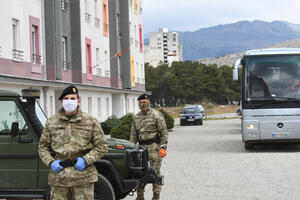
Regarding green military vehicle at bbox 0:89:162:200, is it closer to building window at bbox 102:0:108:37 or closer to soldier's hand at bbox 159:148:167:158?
soldier's hand at bbox 159:148:167:158

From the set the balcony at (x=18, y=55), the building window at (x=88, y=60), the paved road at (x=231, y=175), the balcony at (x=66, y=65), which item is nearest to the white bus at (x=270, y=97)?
the paved road at (x=231, y=175)

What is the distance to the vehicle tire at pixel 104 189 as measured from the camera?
27.1 ft

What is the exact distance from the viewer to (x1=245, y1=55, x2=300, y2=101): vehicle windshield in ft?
69.4

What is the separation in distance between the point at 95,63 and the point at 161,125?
30.0m

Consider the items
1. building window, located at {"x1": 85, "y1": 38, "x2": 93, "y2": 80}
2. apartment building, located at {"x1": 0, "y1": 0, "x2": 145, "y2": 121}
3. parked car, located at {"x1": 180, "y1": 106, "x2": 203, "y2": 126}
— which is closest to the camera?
apartment building, located at {"x1": 0, "y1": 0, "x2": 145, "y2": 121}

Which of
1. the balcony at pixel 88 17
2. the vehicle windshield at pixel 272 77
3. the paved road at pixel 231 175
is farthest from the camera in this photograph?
the balcony at pixel 88 17

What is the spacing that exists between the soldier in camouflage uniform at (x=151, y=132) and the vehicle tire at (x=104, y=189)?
64.5 inches

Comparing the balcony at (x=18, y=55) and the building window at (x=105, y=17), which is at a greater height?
the building window at (x=105, y=17)

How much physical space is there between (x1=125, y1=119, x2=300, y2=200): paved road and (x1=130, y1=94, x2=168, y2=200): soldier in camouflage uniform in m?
1.15

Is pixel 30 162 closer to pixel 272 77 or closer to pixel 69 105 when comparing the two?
pixel 69 105

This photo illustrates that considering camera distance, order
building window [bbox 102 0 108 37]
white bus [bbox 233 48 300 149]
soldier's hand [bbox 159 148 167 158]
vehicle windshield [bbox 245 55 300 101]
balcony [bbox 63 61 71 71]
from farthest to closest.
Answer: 1. building window [bbox 102 0 108 37]
2. balcony [bbox 63 61 71 71]
3. vehicle windshield [bbox 245 55 300 101]
4. white bus [bbox 233 48 300 149]
5. soldier's hand [bbox 159 148 167 158]

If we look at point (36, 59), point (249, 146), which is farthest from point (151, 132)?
point (36, 59)

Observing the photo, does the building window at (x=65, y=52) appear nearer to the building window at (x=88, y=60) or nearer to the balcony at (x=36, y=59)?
the building window at (x=88, y=60)

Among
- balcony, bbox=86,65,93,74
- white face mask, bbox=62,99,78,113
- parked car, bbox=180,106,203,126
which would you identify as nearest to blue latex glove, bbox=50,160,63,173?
white face mask, bbox=62,99,78,113
